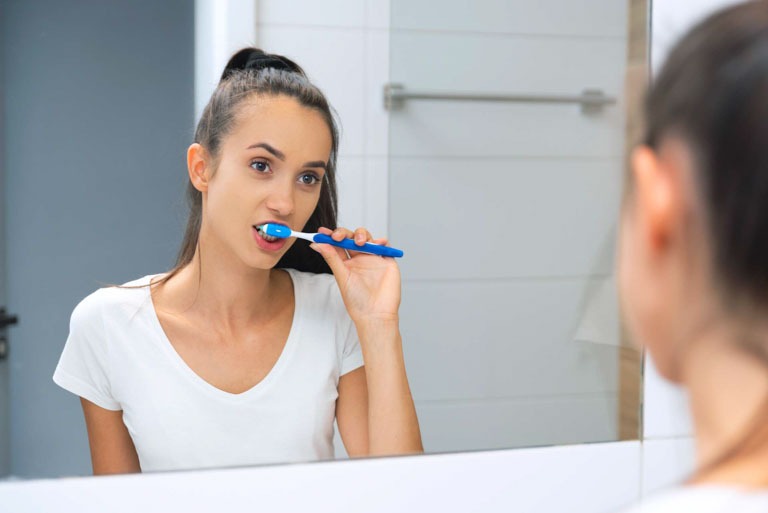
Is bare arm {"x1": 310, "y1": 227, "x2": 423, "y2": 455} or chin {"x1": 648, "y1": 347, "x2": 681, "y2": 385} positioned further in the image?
bare arm {"x1": 310, "y1": 227, "x2": 423, "y2": 455}

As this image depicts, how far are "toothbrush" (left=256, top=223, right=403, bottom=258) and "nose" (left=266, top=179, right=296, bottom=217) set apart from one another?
2 cm

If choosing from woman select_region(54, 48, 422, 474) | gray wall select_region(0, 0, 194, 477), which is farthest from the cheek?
gray wall select_region(0, 0, 194, 477)

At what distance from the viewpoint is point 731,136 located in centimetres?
40

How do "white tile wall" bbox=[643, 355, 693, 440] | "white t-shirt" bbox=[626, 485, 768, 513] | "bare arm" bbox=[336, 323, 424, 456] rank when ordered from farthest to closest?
"white tile wall" bbox=[643, 355, 693, 440], "bare arm" bbox=[336, 323, 424, 456], "white t-shirt" bbox=[626, 485, 768, 513]

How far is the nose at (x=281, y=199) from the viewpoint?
0.85 meters

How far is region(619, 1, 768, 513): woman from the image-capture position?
40 cm

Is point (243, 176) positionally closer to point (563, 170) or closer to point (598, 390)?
point (563, 170)

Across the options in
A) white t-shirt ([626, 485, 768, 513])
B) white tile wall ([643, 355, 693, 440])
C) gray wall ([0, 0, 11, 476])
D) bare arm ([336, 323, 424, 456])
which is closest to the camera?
white t-shirt ([626, 485, 768, 513])

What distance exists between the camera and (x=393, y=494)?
92cm

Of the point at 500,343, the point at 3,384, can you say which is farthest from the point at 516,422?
the point at 3,384

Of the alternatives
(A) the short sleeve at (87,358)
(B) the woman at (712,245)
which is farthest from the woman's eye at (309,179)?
(B) the woman at (712,245)

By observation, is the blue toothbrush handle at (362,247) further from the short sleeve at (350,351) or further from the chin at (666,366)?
the chin at (666,366)

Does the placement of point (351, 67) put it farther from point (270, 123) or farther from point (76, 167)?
point (76, 167)

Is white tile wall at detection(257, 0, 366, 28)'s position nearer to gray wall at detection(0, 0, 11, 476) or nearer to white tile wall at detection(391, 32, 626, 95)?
white tile wall at detection(391, 32, 626, 95)
